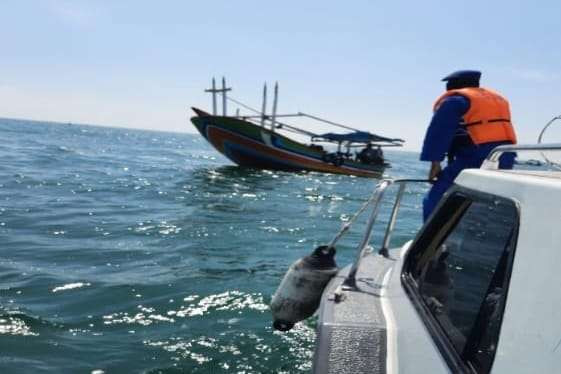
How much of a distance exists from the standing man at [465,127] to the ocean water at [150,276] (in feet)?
6.01

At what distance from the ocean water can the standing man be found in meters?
1.83

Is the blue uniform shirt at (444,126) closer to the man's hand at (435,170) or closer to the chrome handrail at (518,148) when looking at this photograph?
the man's hand at (435,170)

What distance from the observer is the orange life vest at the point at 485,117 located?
3801 millimetres

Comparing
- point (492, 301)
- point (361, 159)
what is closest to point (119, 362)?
point (492, 301)

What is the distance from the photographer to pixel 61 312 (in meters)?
5.27

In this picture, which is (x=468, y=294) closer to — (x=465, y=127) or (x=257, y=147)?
(x=465, y=127)

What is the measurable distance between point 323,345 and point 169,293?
382cm

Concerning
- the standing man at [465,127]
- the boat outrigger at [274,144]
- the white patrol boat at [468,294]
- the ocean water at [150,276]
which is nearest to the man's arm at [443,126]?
the standing man at [465,127]

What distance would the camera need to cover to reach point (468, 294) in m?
1.99

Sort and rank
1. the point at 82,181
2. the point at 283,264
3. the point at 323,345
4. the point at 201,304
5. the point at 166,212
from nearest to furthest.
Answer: the point at 323,345 < the point at 201,304 < the point at 283,264 < the point at 166,212 < the point at 82,181

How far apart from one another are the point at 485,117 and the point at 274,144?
893 inches

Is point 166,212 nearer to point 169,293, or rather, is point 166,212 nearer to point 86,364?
point 169,293

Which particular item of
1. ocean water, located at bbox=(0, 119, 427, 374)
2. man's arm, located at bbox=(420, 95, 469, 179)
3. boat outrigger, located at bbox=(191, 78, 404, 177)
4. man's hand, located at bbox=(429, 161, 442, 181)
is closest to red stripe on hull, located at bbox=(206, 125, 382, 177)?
boat outrigger, located at bbox=(191, 78, 404, 177)

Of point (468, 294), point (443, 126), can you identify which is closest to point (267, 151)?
point (443, 126)
